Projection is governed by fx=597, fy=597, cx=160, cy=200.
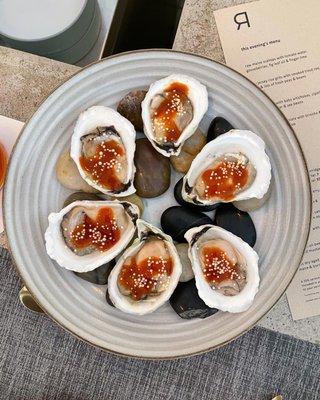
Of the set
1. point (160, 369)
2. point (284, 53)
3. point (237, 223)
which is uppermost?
point (284, 53)

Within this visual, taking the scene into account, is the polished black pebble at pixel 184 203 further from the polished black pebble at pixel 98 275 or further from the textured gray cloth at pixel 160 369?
the textured gray cloth at pixel 160 369

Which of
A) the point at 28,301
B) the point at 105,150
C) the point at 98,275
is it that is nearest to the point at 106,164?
the point at 105,150

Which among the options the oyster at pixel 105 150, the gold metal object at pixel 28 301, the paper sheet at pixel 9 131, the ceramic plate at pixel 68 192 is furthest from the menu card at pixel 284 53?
the gold metal object at pixel 28 301

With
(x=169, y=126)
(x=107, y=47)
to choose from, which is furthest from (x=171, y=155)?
(x=107, y=47)

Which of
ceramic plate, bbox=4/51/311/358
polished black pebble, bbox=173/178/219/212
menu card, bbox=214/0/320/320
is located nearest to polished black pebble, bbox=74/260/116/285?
ceramic plate, bbox=4/51/311/358

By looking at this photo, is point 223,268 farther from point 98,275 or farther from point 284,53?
point 284,53
